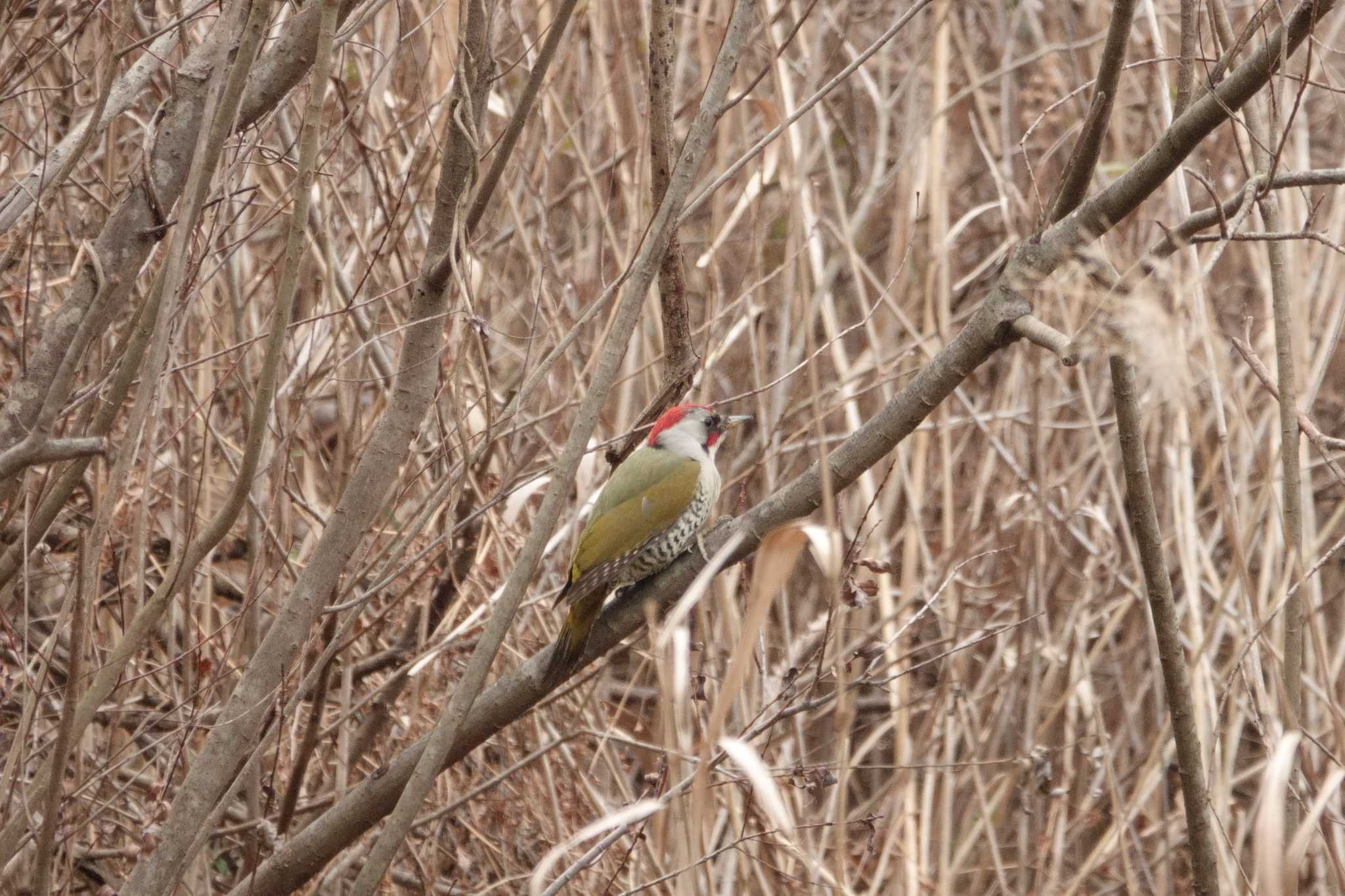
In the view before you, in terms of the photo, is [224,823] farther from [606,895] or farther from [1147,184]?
[1147,184]

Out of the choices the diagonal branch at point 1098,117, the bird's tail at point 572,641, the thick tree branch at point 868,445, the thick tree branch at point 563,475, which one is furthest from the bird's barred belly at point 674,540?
the diagonal branch at point 1098,117

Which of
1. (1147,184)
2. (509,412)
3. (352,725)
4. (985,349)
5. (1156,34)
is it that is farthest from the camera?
(352,725)

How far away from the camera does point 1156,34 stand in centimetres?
321

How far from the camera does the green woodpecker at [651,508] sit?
3.44m

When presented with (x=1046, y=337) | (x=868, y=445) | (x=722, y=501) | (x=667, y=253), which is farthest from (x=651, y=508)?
(x=1046, y=337)

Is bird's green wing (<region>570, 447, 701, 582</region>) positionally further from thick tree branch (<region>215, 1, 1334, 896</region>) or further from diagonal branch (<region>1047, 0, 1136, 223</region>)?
diagonal branch (<region>1047, 0, 1136, 223</region>)

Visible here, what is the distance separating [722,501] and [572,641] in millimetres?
2094

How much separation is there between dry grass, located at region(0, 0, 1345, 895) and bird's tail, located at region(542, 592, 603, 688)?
330 millimetres

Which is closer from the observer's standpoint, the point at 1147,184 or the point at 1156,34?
the point at 1147,184

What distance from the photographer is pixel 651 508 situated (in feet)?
12.6

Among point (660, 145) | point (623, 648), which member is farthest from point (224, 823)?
point (660, 145)

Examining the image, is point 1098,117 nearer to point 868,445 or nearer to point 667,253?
point 868,445

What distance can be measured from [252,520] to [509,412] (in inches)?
47.0

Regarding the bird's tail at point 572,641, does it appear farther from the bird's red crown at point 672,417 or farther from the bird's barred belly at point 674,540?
the bird's red crown at point 672,417
